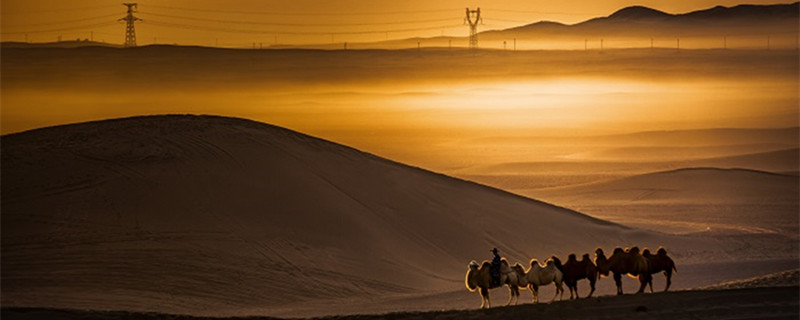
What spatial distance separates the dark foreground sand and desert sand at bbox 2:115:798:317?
6.21m

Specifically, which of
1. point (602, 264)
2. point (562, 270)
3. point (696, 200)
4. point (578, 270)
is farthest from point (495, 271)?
point (696, 200)

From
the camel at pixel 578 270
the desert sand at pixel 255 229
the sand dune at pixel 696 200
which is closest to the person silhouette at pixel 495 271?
the camel at pixel 578 270

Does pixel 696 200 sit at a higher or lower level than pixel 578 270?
lower

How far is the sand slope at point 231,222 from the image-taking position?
2992 centimetres

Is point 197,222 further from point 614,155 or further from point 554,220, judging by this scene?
point 614,155

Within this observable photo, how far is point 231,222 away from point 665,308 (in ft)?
54.7

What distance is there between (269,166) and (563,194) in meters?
33.6

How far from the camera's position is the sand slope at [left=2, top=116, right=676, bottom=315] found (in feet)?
98.2

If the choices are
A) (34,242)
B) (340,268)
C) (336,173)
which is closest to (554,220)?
(336,173)

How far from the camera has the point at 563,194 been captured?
70.9 meters

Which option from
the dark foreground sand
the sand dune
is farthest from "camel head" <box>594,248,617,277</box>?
the sand dune

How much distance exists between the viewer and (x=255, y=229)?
3453cm

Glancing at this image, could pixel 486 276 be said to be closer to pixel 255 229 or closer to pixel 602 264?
pixel 602 264

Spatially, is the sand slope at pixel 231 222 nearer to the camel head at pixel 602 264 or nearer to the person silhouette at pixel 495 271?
the person silhouette at pixel 495 271
